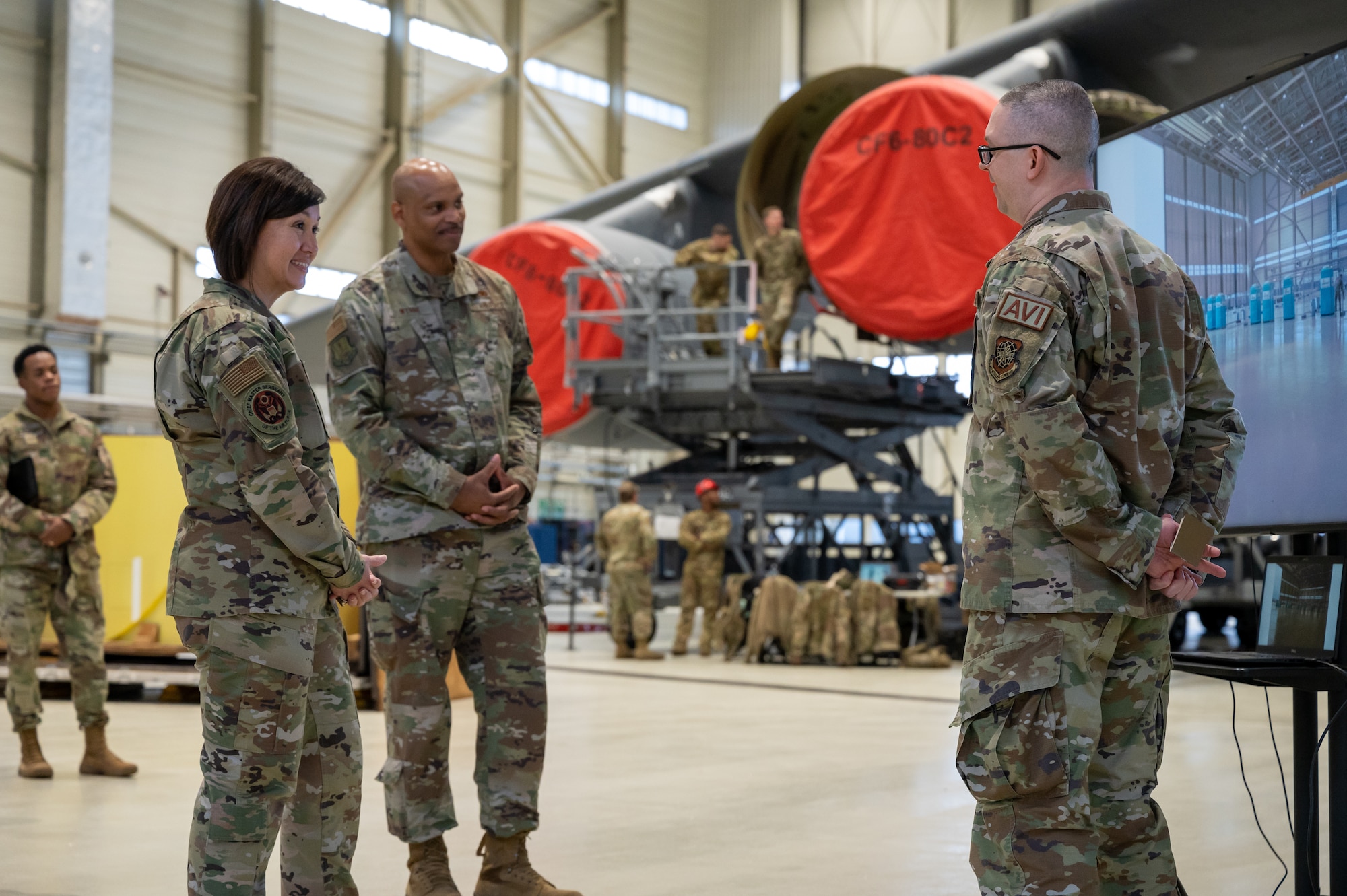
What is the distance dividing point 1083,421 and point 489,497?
5.67ft

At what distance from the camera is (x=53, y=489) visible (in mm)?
5750

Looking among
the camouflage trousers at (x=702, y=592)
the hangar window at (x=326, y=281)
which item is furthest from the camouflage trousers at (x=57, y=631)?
the hangar window at (x=326, y=281)

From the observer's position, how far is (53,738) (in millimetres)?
6715

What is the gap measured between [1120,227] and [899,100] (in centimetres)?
732

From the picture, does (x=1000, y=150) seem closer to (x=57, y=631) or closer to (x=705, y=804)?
(x=705, y=804)

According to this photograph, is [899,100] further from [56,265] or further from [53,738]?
[56,265]

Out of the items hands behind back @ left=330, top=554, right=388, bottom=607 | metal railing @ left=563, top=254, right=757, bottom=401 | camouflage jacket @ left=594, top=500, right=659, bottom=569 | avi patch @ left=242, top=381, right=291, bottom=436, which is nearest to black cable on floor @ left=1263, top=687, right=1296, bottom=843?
hands behind back @ left=330, top=554, right=388, bottom=607

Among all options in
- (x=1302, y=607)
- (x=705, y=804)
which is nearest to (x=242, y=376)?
(x=1302, y=607)

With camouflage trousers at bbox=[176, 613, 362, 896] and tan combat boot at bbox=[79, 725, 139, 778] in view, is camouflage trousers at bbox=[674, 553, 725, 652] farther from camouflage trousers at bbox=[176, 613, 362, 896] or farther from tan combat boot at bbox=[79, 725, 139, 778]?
camouflage trousers at bbox=[176, 613, 362, 896]

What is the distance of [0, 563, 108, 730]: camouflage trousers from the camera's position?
5543mm

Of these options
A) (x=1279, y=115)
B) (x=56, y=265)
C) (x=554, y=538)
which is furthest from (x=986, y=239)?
(x=554, y=538)

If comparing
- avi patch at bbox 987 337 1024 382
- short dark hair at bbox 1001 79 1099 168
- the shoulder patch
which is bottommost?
the shoulder patch

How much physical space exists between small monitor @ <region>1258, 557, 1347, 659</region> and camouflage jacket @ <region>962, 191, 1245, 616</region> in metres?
0.76

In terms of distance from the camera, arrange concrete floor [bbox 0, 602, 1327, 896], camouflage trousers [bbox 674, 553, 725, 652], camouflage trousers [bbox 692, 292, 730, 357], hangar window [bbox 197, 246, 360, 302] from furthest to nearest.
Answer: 1. hangar window [bbox 197, 246, 360, 302]
2. camouflage trousers [bbox 674, 553, 725, 652]
3. camouflage trousers [bbox 692, 292, 730, 357]
4. concrete floor [bbox 0, 602, 1327, 896]
